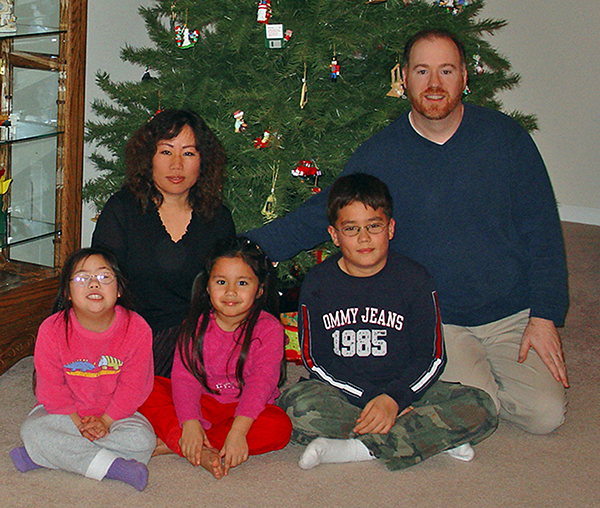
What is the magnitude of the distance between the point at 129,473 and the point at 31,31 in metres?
1.42

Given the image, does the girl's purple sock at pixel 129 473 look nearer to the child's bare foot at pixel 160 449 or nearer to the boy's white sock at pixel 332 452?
the child's bare foot at pixel 160 449

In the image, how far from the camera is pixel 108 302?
195cm

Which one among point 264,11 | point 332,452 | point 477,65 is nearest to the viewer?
point 332,452

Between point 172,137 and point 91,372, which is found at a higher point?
point 172,137

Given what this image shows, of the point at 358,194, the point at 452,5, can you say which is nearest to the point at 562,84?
the point at 452,5

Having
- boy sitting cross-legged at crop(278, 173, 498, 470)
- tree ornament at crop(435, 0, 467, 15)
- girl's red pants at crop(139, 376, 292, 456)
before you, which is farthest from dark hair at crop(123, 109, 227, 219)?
tree ornament at crop(435, 0, 467, 15)

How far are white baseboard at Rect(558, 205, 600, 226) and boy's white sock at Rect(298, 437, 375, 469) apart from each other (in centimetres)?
346

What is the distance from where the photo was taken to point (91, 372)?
1.95 m

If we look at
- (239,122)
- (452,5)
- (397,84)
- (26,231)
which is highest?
(452,5)

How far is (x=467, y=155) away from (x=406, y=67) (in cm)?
31

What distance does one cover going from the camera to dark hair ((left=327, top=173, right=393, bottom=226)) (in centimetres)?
205

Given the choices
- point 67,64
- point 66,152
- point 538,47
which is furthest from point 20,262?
point 538,47

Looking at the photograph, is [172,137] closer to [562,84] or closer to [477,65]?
[477,65]

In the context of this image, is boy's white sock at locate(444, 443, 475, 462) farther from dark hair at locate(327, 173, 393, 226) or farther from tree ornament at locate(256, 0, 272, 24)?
tree ornament at locate(256, 0, 272, 24)
